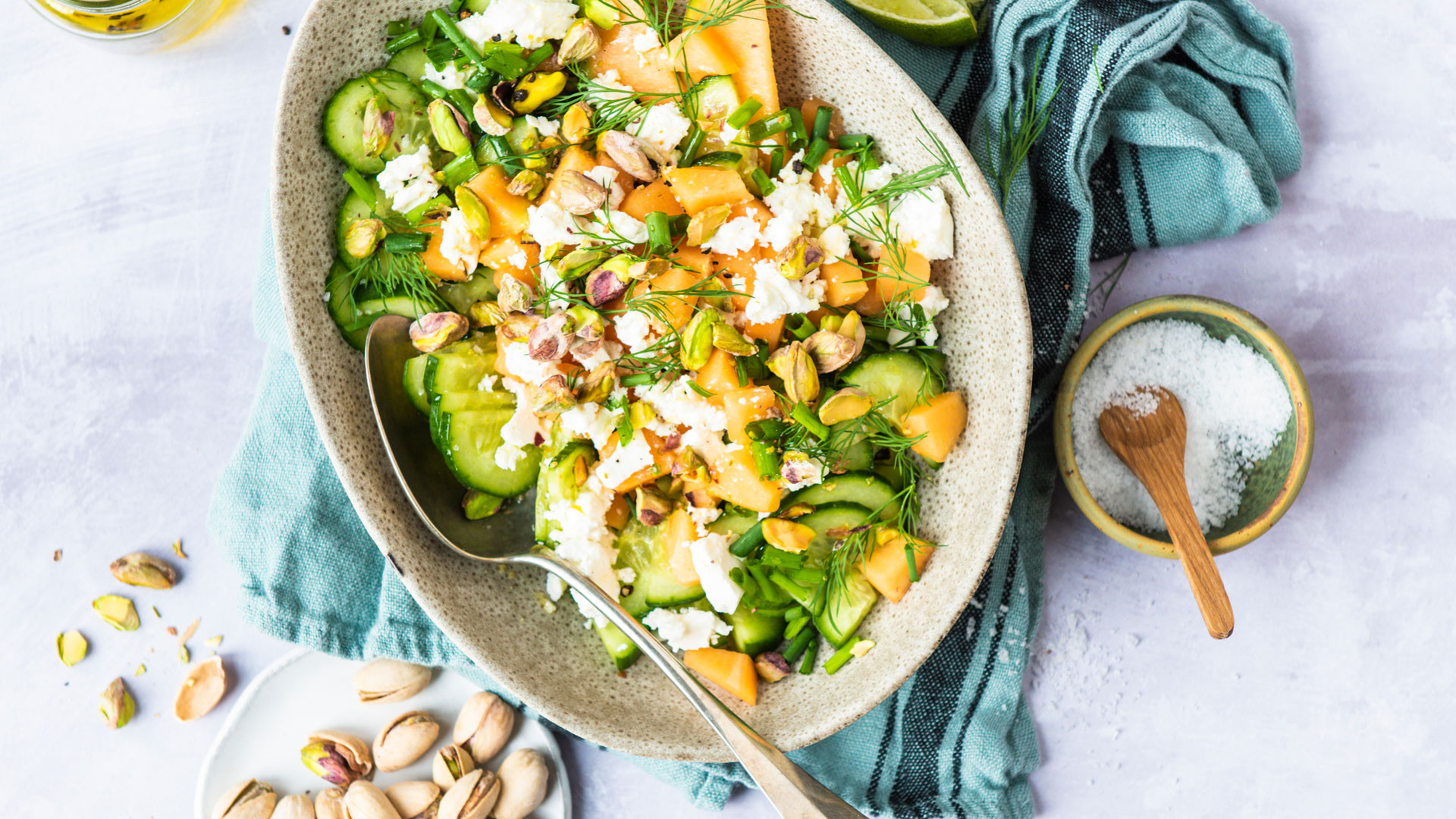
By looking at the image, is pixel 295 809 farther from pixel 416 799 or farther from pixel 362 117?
pixel 362 117

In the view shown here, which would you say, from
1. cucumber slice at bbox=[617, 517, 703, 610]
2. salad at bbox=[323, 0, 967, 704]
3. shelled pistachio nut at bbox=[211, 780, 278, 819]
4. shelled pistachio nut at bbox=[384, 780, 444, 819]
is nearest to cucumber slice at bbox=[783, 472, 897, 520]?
salad at bbox=[323, 0, 967, 704]

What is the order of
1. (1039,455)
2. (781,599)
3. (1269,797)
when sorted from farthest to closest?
(1269,797) < (1039,455) < (781,599)

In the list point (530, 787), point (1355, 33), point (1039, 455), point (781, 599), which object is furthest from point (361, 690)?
point (1355, 33)

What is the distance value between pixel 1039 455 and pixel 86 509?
88.6 inches

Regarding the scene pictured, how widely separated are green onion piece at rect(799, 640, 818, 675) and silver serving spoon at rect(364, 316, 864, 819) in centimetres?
17

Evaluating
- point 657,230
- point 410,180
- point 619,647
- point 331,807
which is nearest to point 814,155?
point 657,230

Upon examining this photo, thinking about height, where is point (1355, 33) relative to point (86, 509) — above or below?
above

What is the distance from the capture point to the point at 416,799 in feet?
7.01

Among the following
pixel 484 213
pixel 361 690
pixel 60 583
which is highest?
pixel 484 213

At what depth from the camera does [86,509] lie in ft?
7.54

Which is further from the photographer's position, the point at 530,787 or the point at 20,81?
the point at 20,81

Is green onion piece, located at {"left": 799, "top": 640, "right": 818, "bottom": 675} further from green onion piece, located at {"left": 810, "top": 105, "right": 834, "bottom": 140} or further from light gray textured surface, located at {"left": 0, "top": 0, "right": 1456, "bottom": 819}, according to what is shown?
green onion piece, located at {"left": 810, "top": 105, "right": 834, "bottom": 140}

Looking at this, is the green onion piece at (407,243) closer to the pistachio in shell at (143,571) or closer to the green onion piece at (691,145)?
the green onion piece at (691,145)

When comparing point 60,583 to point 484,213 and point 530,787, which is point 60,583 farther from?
point 484,213
